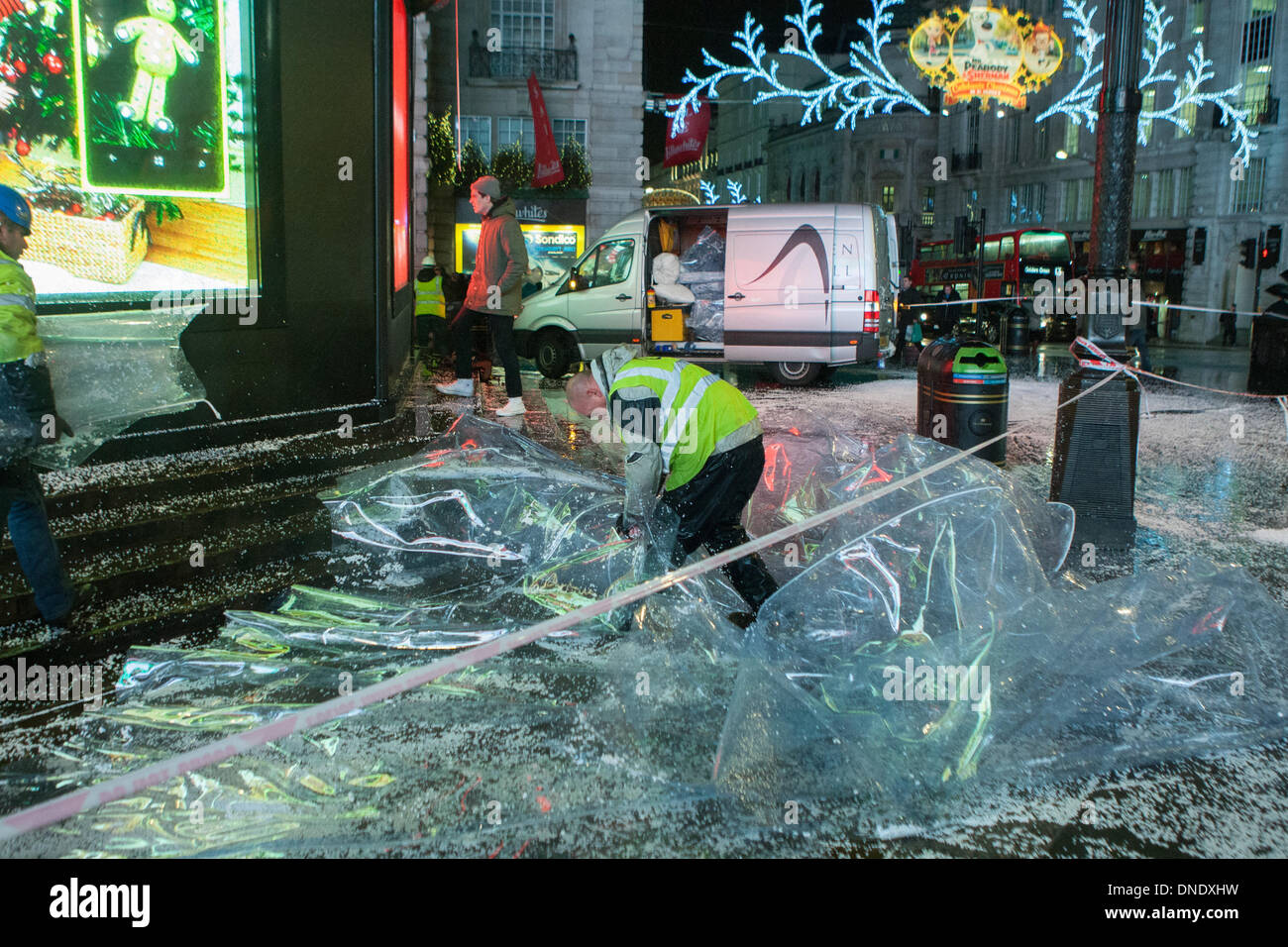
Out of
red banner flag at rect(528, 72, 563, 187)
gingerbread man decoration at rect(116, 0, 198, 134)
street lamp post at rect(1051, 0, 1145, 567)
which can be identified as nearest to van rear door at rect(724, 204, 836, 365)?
street lamp post at rect(1051, 0, 1145, 567)

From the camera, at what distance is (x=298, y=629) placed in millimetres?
4352

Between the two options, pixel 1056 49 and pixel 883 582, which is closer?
pixel 883 582

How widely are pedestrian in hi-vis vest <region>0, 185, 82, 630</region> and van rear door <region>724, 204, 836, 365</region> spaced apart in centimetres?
934

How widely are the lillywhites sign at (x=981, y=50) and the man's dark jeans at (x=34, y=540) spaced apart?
1291cm

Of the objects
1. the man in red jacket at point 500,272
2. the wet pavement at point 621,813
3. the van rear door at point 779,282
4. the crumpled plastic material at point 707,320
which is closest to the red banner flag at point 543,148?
the crumpled plastic material at point 707,320

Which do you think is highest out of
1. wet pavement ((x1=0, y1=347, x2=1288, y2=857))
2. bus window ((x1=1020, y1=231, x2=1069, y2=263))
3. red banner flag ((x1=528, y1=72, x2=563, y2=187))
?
red banner flag ((x1=528, y1=72, x2=563, y2=187))

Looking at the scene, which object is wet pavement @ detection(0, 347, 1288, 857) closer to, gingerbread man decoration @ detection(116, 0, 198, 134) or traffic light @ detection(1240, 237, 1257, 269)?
gingerbread man decoration @ detection(116, 0, 198, 134)

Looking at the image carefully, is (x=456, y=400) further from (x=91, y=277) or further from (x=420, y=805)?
(x=420, y=805)

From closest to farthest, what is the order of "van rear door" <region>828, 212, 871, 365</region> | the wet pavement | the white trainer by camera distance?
the wet pavement < the white trainer < "van rear door" <region>828, 212, 871, 365</region>

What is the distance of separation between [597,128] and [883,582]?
22.2m

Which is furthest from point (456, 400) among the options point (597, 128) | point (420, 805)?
point (597, 128)

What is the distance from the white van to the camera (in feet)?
40.4

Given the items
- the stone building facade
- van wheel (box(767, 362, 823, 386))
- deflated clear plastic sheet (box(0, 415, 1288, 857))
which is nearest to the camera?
deflated clear plastic sheet (box(0, 415, 1288, 857))

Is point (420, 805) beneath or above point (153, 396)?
beneath
